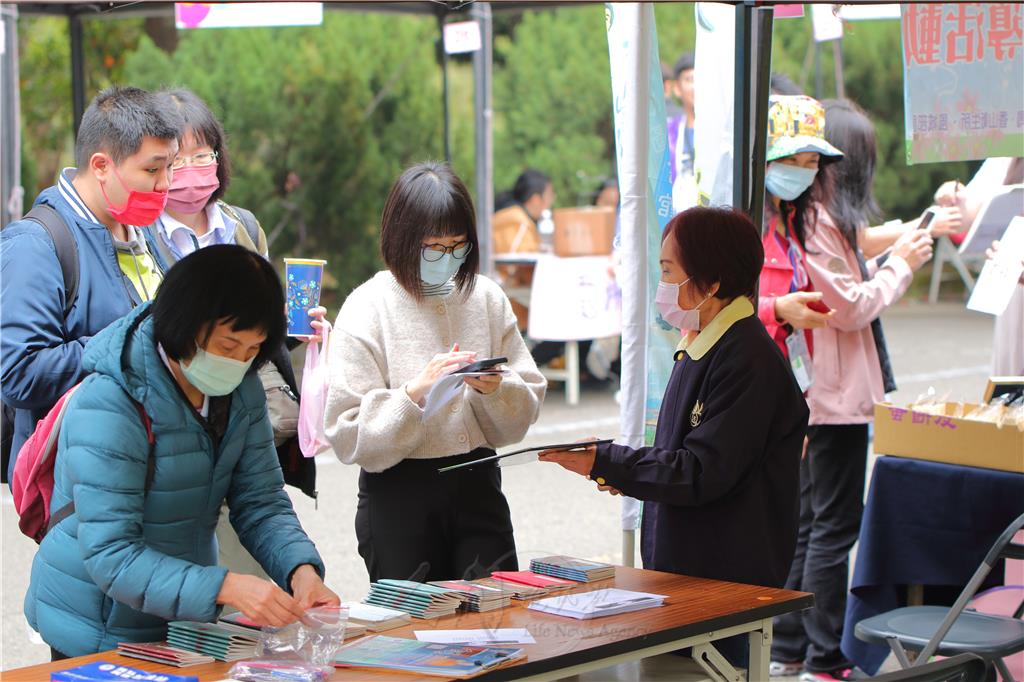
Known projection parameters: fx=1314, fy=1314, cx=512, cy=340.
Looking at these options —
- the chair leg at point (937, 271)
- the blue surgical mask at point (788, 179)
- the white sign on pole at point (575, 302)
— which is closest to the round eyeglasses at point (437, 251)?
the blue surgical mask at point (788, 179)

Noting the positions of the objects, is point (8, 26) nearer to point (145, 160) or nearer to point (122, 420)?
point (145, 160)

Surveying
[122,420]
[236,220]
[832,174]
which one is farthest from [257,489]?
[832,174]

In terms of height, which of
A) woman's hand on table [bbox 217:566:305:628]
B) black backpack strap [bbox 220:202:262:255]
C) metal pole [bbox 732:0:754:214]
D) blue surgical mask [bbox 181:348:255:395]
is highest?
metal pole [bbox 732:0:754:214]

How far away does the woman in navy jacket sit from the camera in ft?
10.1

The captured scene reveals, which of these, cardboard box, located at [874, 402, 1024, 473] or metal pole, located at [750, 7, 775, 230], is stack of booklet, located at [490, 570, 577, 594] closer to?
metal pole, located at [750, 7, 775, 230]

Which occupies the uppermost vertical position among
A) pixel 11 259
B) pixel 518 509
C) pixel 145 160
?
pixel 145 160

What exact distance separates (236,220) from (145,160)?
0.62 metres

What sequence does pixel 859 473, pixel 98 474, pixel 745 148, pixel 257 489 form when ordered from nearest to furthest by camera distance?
1. pixel 98 474
2. pixel 257 489
3. pixel 745 148
4. pixel 859 473

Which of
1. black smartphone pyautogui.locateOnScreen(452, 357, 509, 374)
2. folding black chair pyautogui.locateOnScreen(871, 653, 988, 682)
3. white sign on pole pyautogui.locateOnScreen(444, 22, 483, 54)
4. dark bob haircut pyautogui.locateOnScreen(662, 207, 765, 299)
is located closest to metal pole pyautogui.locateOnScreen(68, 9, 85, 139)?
white sign on pole pyautogui.locateOnScreen(444, 22, 483, 54)

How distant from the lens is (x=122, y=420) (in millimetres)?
2498

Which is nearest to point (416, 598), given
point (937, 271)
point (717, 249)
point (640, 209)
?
point (717, 249)

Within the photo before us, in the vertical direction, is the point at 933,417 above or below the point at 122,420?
below

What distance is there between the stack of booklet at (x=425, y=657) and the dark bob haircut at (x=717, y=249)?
1.11 meters

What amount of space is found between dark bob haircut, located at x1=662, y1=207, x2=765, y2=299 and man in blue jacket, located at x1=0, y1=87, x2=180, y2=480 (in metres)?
1.33
